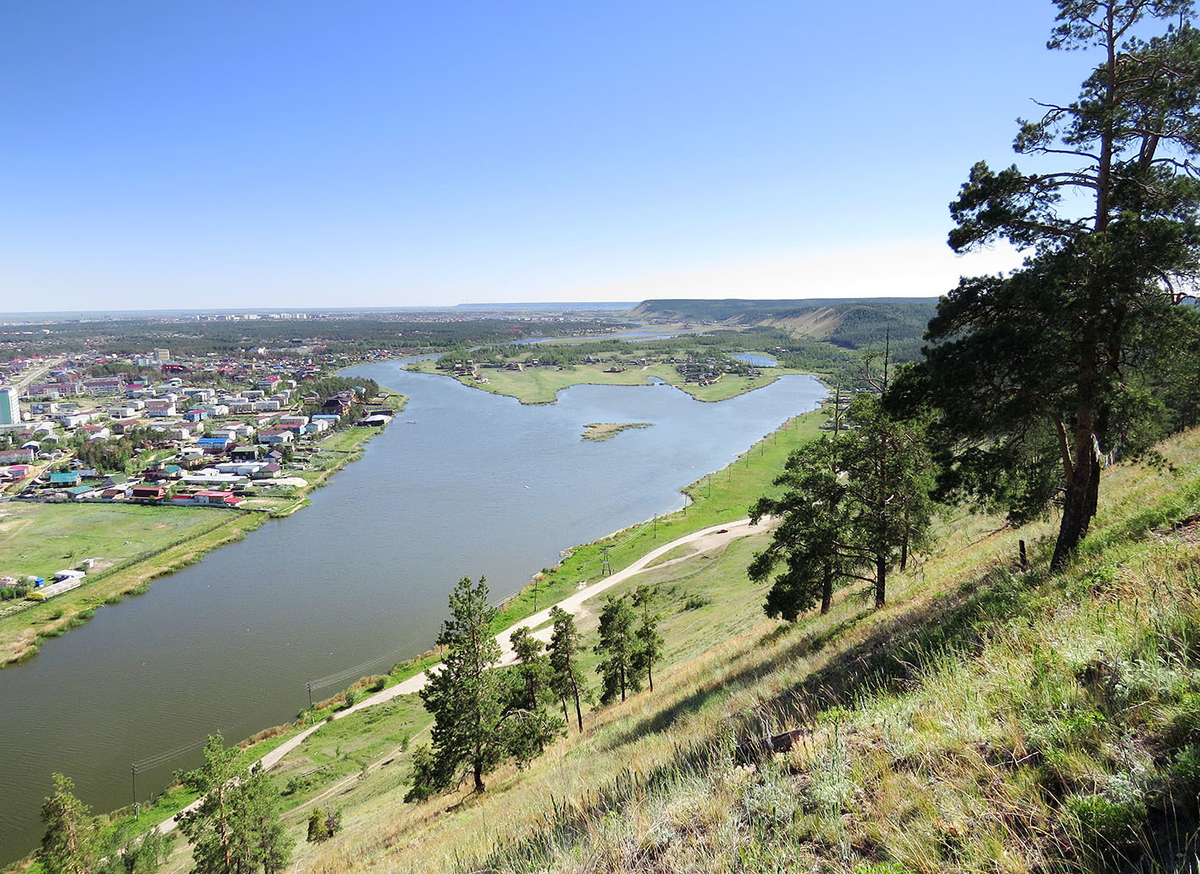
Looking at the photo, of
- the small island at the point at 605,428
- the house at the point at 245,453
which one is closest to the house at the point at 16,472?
the house at the point at 245,453

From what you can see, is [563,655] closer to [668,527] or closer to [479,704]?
[479,704]

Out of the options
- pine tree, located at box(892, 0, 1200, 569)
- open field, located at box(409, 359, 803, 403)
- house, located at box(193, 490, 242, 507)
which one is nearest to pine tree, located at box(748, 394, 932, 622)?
pine tree, located at box(892, 0, 1200, 569)

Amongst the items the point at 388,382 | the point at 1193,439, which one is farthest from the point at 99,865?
the point at 388,382

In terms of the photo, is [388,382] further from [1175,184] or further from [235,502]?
[1175,184]

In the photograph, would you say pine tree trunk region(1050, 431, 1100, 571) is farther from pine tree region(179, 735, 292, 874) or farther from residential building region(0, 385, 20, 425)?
residential building region(0, 385, 20, 425)

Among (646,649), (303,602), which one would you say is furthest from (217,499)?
(646,649)
